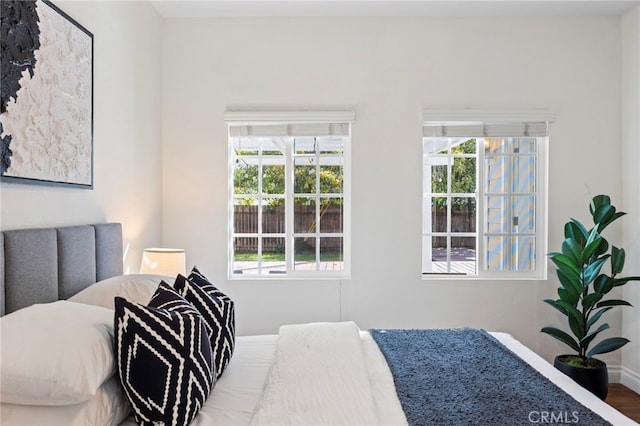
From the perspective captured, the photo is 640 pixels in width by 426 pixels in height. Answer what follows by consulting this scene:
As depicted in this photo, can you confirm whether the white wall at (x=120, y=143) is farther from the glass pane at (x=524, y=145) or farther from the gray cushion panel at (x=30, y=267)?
the glass pane at (x=524, y=145)

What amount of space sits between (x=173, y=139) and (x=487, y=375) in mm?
2747

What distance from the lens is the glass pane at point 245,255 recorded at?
3619 mm

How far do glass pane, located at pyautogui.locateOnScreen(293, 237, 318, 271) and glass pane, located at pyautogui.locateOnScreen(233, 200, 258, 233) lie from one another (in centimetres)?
36

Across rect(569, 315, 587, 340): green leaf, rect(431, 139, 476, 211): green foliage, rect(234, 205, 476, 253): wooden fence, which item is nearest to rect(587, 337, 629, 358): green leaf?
rect(569, 315, 587, 340): green leaf

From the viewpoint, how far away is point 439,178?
11.8ft

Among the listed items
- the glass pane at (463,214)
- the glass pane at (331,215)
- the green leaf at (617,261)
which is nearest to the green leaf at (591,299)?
the green leaf at (617,261)

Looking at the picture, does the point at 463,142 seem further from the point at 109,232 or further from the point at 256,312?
the point at 109,232

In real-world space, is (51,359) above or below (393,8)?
below

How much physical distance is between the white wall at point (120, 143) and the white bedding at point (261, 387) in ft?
3.33

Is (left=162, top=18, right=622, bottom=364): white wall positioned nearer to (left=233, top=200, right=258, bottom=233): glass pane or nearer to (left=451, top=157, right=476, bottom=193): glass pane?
(left=233, top=200, right=258, bottom=233): glass pane

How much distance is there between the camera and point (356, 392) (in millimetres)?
1556

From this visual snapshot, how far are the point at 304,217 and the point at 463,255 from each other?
1.31 metres

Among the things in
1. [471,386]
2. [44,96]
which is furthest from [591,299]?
[44,96]

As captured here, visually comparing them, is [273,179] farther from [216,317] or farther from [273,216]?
[216,317]
